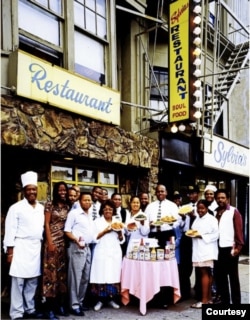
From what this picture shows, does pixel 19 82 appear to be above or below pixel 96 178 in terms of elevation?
above

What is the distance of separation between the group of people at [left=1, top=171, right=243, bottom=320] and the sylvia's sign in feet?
11.5

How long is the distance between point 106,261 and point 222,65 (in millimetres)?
8946

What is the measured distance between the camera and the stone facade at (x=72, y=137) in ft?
18.7

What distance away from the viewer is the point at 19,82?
18.8 ft

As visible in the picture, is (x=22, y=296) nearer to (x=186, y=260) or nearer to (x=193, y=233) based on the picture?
(x=193, y=233)

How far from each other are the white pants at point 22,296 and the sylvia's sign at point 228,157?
18.9 feet

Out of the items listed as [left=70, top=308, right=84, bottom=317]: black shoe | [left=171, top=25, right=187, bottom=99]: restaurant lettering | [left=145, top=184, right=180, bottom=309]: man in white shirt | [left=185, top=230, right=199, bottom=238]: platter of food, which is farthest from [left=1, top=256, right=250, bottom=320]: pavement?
[left=171, top=25, right=187, bottom=99]: restaurant lettering

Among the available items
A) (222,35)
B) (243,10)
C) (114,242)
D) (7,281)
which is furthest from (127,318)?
(243,10)

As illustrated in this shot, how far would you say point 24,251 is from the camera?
5020 mm

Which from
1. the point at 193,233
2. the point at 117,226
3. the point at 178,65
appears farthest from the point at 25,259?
the point at 178,65

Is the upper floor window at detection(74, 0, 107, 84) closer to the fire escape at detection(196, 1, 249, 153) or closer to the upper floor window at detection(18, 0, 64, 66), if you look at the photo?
the upper floor window at detection(18, 0, 64, 66)

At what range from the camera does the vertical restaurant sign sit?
775 cm

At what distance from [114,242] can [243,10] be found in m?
11.0

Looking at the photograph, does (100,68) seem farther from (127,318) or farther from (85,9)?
(127,318)
